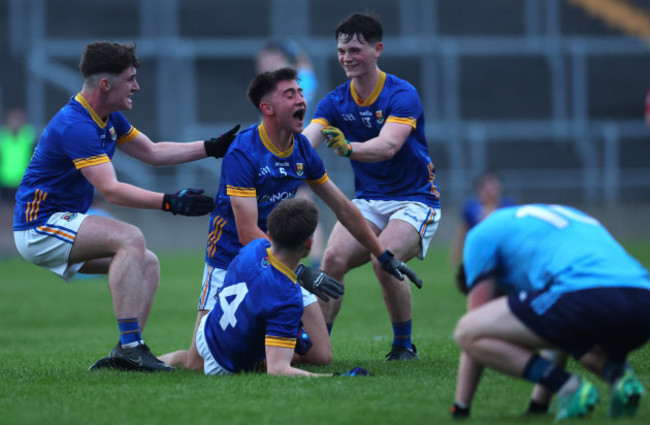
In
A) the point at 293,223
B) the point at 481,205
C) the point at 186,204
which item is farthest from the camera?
the point at 481,205

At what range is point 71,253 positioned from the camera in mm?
6449

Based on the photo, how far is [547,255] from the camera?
426cm

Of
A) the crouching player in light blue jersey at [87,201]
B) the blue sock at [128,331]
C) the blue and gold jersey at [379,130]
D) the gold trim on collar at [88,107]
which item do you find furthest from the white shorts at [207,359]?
the blue and gold jersey at [379,130]

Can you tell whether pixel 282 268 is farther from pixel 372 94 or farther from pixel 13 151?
pixel 13 151

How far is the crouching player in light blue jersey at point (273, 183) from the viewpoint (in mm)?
6312

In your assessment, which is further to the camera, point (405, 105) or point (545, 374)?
point (405, 105)

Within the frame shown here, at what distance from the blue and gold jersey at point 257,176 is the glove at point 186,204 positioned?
1.17 feet

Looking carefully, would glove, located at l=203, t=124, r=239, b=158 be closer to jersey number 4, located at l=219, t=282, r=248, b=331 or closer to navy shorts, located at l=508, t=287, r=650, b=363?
jersey number 4, located at l=219, t=282, r=248, b=331

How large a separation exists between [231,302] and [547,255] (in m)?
2.22

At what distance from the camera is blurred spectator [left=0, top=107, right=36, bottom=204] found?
17891 millimetres

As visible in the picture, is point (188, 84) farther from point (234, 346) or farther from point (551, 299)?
point (551, 299)

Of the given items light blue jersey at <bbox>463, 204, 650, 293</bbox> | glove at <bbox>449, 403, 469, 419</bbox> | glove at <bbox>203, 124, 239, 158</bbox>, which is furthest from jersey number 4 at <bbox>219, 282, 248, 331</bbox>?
light blue jersey at <bbox>463, 204, 650, 293</bbox>

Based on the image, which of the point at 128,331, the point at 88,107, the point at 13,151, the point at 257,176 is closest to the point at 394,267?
the point at 257,176

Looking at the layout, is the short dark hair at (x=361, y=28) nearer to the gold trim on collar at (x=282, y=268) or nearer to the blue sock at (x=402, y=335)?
the blue sock at (x=402, y=335)
